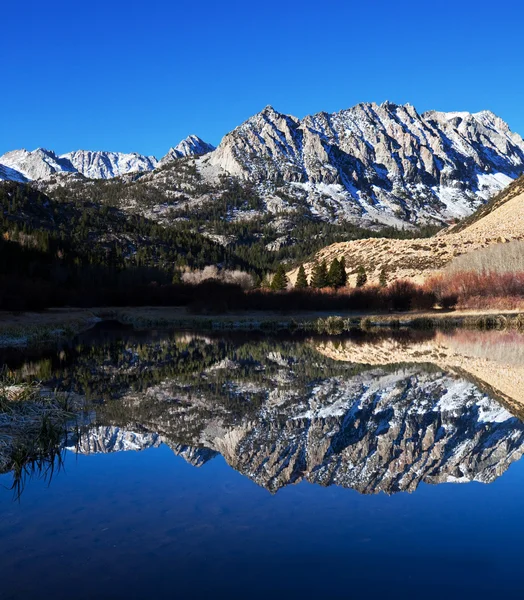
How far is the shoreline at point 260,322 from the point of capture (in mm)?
49375

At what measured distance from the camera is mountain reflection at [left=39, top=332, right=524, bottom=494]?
1155cm

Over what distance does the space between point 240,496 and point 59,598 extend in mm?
3988

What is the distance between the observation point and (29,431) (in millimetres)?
13203

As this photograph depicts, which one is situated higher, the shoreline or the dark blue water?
the shoreline

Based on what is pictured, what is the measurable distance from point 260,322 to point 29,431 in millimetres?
51453

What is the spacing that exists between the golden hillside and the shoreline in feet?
102

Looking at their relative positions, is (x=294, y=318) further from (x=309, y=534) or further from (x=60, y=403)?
(x=309, y=534)

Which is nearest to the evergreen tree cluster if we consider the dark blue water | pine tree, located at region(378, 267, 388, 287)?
pine tree, located at region(378, 267, 388, 287)

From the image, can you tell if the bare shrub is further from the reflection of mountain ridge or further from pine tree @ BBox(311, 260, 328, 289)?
the reflection of mountain ridge

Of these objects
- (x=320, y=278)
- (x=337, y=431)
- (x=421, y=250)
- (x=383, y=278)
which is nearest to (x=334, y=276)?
(x=320, y=278)

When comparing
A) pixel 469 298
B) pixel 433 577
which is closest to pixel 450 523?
pixel 433 577

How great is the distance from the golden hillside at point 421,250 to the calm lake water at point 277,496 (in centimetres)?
8029

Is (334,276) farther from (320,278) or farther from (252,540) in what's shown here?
(252,540)

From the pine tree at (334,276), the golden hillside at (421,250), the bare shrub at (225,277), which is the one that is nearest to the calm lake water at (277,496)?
the pine tree at (334,276)
